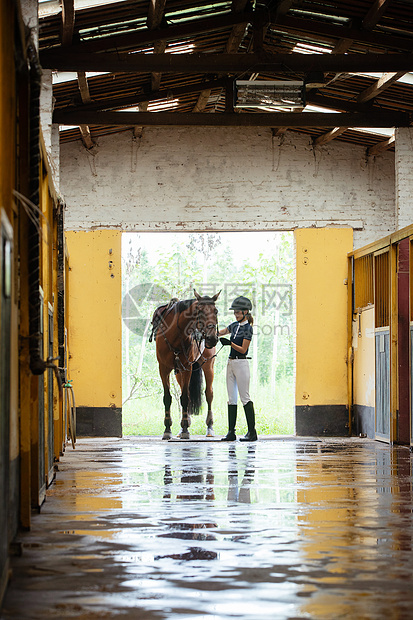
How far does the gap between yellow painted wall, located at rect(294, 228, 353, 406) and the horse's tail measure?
1.82 meters

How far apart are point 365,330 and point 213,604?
35.7 feet

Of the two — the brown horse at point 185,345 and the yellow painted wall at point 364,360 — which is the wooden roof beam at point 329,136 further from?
the brown horse at point 185,345

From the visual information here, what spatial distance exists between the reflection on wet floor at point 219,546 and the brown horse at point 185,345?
5.01 meters

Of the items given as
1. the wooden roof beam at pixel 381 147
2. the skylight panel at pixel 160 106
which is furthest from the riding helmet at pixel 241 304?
the wooden roof beam at pixel 381 147

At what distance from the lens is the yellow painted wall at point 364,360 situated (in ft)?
42.3

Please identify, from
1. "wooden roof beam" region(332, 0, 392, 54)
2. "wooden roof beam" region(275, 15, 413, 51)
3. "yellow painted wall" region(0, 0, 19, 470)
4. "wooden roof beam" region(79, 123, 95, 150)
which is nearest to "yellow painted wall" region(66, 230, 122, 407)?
"wooden roof beam" region(79, 123, 95, 150)

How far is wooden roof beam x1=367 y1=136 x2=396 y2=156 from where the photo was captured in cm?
1353

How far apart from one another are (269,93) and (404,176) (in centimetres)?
370

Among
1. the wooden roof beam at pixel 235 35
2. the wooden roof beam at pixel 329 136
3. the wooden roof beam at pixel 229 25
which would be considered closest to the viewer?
the wooden roof beam at pixel 229 25

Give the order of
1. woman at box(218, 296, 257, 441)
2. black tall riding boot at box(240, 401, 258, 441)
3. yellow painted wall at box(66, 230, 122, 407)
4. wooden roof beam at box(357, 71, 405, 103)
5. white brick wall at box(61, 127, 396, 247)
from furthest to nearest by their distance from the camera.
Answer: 1. white brick wall at box(61, 127, 396, 247)
2. yellow painted wall at box(66, 230, 122, 407)
3. black tall riding boot at box(240, 401, 258, 441)
4. woman at box(218, 296, 257, 441)
5. wooden roof beam at box(357, 71, 405, 103)

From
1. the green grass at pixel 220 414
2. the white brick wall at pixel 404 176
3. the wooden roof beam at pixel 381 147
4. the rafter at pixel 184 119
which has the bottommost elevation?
the green grass at pixel 220 414

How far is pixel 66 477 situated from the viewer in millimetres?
7055

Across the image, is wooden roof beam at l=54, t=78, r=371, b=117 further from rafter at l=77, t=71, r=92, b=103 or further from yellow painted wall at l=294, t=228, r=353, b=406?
yellow painted wall at l=294, t=228, r=353, b=406

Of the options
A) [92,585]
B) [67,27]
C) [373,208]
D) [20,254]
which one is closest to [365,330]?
[373,208]
